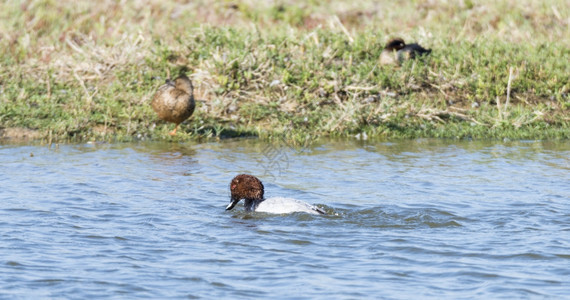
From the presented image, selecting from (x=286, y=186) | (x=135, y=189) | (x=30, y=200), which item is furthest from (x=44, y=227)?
(x=286, y=186)

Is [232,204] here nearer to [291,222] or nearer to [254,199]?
[254,199]

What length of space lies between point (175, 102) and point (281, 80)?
2137 mm

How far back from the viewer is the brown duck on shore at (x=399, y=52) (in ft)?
45.0

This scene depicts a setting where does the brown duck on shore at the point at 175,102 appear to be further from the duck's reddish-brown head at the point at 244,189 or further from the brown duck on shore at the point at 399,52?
the brown duck on shore at the point at 399,52

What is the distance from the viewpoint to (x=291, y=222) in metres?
7.94

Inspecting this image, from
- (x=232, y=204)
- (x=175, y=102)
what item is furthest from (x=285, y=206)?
(x=175, y=102)

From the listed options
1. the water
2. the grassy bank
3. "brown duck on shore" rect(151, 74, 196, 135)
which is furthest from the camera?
the grassy bank

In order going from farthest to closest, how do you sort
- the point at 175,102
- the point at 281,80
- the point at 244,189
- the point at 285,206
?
the point at 281,80 < the point at 175,102 < the point at 244,189 < the point at 285,206

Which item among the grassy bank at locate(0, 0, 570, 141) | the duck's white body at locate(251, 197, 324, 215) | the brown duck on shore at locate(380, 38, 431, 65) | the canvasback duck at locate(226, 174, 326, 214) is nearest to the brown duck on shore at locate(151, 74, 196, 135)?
the grassy bank at locate(0, 0, 570, 141)

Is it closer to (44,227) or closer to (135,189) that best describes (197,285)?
(44,227)

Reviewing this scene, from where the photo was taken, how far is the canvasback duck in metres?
8.22

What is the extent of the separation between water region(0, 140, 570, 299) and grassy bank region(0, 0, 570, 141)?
655 millimetres

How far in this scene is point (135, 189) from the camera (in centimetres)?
926

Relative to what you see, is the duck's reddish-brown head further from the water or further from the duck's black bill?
the water
